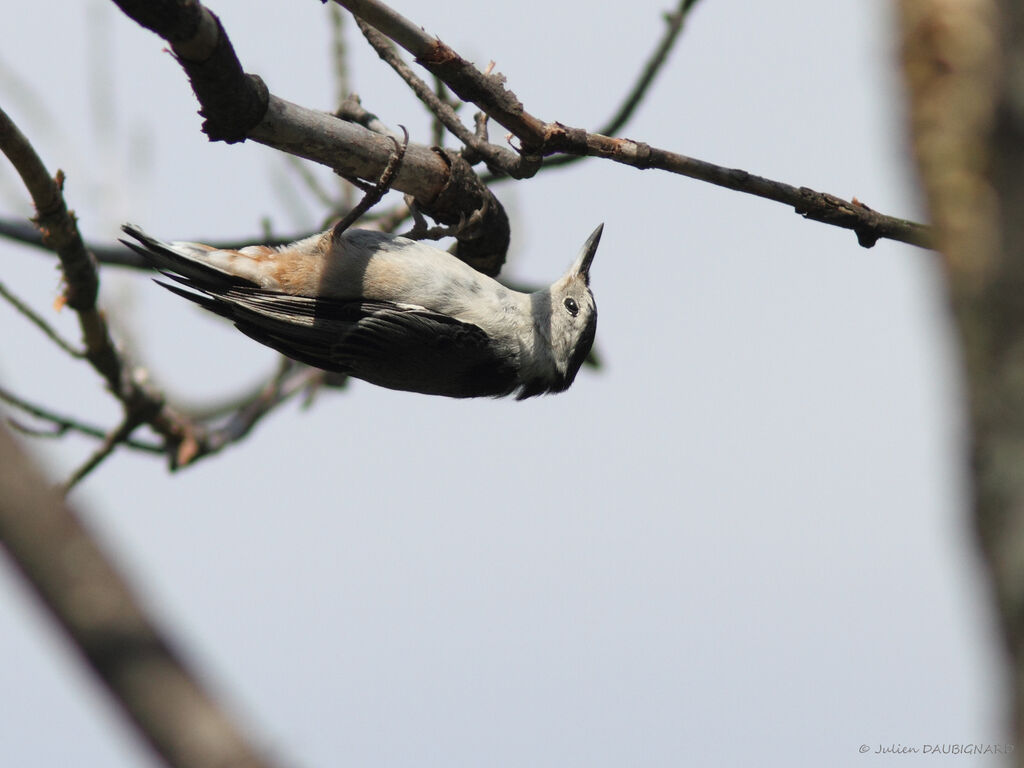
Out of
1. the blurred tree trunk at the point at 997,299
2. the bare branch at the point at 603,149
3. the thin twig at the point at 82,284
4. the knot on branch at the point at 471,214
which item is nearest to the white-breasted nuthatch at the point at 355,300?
the knot on branch at the point at 471,214

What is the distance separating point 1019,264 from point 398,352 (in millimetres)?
4231

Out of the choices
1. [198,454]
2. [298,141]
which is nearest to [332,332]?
[198,454]

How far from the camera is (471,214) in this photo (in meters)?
4.70

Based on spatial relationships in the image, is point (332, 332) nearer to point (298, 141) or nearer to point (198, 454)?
point (198, 454)

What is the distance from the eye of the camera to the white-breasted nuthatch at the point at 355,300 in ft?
16.8

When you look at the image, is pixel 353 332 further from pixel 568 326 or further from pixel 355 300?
pixel 568 326

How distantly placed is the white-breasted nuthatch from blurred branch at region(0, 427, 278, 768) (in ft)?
13.5

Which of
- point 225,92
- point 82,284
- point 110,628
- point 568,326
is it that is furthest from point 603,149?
point 110,628

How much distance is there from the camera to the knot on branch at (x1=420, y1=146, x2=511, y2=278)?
4.49m

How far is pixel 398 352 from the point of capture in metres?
5.13

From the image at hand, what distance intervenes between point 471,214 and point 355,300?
0.78 m

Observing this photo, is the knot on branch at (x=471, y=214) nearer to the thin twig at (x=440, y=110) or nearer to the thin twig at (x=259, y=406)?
the thin twig at (x=440, y=110)

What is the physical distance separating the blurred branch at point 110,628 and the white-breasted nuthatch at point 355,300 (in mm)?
4116

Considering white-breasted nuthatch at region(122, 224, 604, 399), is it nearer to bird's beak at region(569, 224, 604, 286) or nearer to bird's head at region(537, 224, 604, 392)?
bird's head at region(537, 224, 604, 392)
